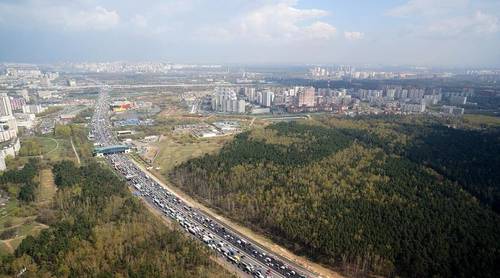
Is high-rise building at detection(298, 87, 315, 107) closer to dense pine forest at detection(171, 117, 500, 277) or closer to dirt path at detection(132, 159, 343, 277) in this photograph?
dense pine forest at detection(171, 117, 500, 277)

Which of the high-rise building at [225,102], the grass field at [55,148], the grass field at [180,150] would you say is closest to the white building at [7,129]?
the grass field at [55,148]

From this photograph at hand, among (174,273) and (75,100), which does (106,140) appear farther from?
(75,100)

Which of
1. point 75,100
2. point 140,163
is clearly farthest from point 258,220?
point 75,100

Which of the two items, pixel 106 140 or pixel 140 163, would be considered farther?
pixel 106 140

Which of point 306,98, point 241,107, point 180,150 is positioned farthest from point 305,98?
point 180,150

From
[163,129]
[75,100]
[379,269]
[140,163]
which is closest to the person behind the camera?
[379,269]

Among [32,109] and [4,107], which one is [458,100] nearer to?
[32,109]

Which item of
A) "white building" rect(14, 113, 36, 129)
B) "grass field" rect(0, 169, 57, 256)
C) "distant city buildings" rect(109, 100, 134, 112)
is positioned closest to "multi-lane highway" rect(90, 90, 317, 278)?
"grass field" rect(0, 169, 57, 256)
